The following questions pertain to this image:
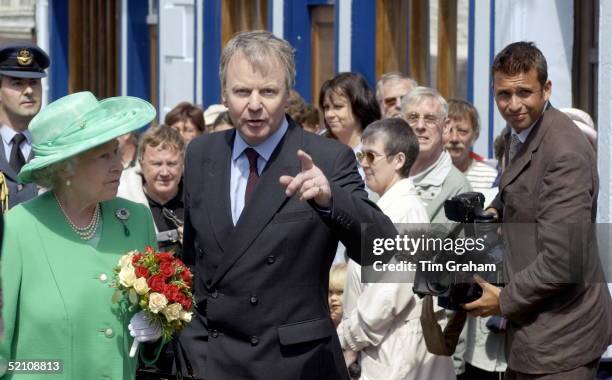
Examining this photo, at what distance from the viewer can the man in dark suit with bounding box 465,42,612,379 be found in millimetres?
5242

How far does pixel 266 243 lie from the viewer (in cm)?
480

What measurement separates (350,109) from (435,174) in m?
1.04

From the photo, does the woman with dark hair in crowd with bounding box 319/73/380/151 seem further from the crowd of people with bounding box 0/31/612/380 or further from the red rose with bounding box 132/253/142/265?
the red rose with bounding box 132/253/142/265

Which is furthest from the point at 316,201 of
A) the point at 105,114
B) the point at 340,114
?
the point at 340,114

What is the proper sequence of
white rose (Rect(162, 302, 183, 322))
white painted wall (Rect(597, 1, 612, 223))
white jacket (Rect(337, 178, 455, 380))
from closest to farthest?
white rose (Rect(162, 302, 183, 322)), white jacket (Rect(337, 178, 455, 380)), white painted wall (Rect(597, 1, 612, 223))

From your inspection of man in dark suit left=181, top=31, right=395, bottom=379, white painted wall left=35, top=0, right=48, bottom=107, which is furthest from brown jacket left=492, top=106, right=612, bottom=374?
white painted wall left=35, top=0, right=48, bottom=107

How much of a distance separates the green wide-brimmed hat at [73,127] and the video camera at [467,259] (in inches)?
54.1

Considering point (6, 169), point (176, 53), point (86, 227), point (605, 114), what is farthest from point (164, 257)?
point (176, 53)

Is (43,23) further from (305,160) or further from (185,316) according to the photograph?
(305,160)

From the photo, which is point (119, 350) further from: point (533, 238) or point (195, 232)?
point (533, 238)

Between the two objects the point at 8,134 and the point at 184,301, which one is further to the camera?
the point at 8,134

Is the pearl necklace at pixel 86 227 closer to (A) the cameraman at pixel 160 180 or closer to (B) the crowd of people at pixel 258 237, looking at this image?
(B) the crowd of people at pixel 258 237

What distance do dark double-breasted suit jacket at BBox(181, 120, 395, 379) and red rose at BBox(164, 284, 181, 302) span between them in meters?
0.21

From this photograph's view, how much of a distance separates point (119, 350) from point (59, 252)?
0.37 metres
